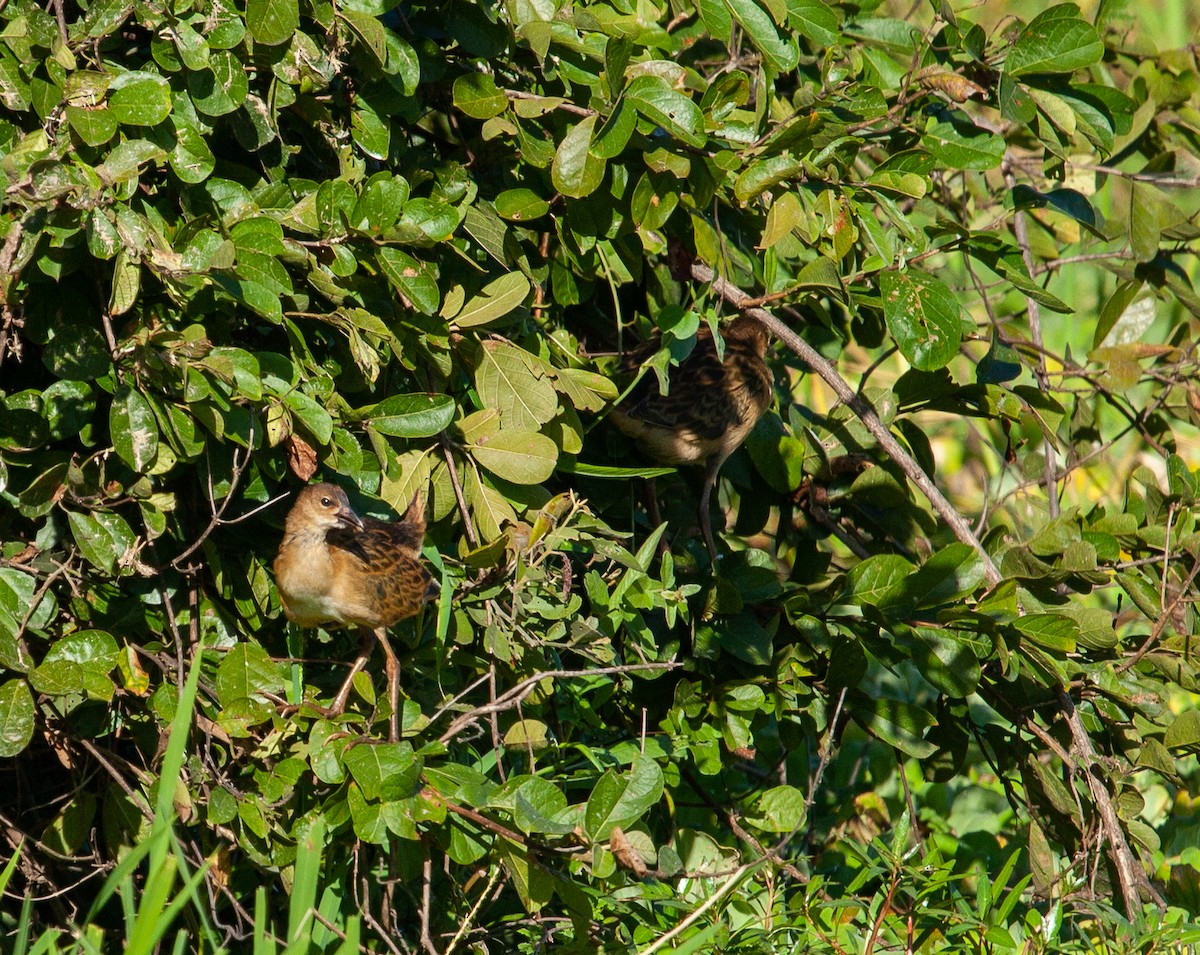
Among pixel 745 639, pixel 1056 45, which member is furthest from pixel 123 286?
pixel 1056 45

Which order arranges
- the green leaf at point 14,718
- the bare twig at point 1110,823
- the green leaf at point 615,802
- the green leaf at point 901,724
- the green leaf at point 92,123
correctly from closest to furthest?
the green leaf at point 92,123 < the green leaf at point 615,802 < the green leaf at point 14,718 < the bare twig at point 1110,823 < the green leaf at point 901,724

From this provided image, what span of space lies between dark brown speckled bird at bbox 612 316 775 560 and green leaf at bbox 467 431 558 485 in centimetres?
80

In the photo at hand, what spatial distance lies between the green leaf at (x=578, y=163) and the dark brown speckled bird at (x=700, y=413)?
90cm

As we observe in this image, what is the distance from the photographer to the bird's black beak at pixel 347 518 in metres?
3.28

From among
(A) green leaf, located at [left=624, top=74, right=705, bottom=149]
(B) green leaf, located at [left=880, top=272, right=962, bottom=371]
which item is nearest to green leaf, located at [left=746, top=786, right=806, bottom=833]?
(B) green leaf, located at [left=880, top=272, right=962, bottom=371]

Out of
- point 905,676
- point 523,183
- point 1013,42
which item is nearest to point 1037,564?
point 905,676

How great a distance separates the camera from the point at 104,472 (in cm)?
279

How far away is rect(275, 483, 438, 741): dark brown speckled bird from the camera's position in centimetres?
304

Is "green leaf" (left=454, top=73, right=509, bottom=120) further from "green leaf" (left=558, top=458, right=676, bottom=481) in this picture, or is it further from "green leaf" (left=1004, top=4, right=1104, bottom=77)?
"green leaf" (left=1004, top=4, right=1104, bottom=77)

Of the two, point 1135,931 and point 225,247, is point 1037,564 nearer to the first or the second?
point 1135,931

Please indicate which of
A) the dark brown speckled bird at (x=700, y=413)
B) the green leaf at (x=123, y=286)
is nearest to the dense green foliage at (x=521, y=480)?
the green leaf at (x=123, y=286)

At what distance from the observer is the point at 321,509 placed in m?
3.22

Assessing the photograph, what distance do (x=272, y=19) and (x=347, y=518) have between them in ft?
4.11

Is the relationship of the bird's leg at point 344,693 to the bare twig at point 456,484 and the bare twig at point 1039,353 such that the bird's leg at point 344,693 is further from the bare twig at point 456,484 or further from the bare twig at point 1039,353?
the bare twig at point 1039,353
